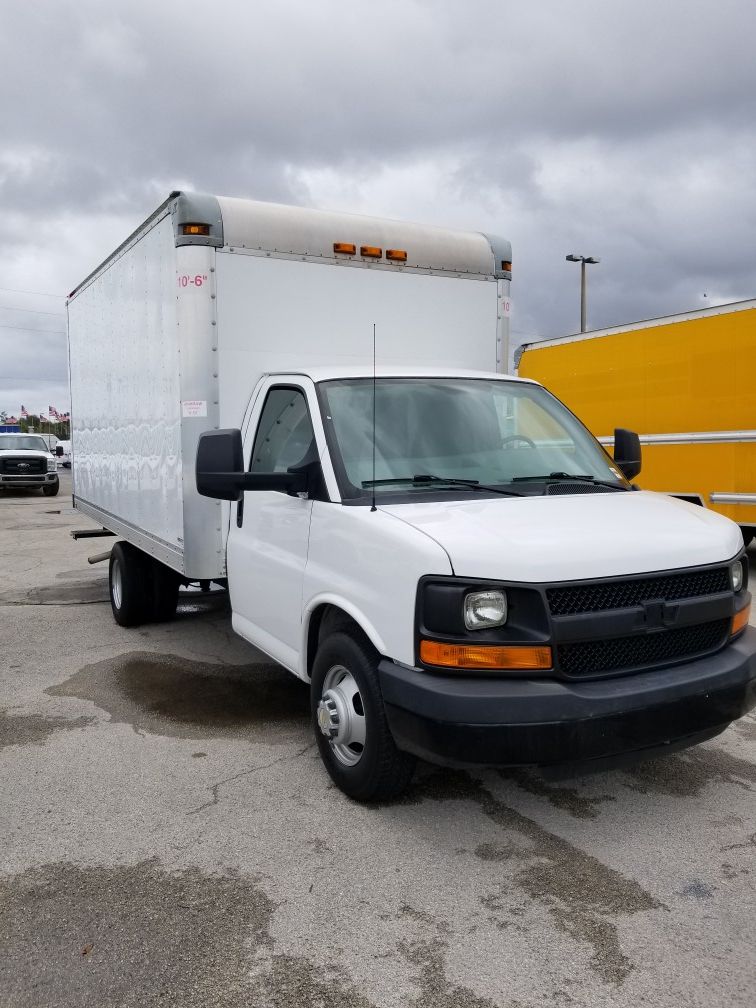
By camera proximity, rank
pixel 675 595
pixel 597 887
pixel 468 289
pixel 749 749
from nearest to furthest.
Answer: pixel 597 887 < pixel 675 595 < pixel 749 749 < pixel 468 289

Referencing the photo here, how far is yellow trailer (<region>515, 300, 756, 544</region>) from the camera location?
998 cm

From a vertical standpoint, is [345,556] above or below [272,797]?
above

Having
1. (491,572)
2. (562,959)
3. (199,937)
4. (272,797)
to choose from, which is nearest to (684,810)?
(562,959)

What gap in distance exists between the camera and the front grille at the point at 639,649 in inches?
132

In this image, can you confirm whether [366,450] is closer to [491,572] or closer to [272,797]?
[491,572]

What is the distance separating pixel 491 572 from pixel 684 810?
160cm

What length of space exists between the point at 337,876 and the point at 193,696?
2593mm

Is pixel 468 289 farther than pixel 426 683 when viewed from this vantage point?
Yes

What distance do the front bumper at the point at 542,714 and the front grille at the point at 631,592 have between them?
28 cm

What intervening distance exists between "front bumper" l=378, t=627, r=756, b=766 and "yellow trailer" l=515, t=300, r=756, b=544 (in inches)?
285

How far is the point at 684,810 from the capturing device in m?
3.91

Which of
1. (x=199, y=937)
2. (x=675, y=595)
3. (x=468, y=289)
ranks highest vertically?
(x=468, y=289)

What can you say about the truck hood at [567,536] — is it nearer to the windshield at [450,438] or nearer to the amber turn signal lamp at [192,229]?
the windshield at [450,438]

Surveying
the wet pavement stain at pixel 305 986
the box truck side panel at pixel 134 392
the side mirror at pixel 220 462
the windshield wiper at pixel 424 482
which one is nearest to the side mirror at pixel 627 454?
the windshield wiper at pixel 424 482
